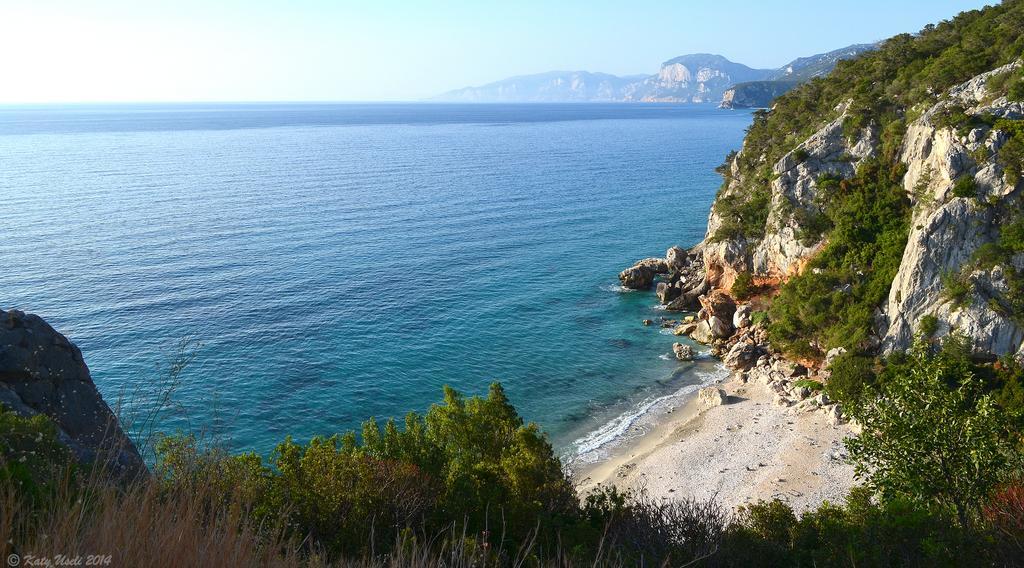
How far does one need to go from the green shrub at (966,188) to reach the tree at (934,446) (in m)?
24.9

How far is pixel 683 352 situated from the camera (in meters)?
49.6

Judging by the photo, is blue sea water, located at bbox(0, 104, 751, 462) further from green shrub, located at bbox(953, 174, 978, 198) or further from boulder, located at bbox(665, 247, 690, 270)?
green shrub, located at bbox(953, 174, 978, 198)

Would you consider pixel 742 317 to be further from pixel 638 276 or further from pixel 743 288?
pixel 638 276

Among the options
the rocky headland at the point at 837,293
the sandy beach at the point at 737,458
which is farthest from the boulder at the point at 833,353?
the sandy beach at the point at 737,458

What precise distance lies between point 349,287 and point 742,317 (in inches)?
1283

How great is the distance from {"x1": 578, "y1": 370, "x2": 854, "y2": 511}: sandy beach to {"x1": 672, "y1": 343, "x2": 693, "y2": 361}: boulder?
6.56 meters

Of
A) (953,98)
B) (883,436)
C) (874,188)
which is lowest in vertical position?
(883,436)

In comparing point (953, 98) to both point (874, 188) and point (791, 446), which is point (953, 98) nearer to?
point (874, 188)

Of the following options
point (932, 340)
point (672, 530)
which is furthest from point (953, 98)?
point (672, 530)

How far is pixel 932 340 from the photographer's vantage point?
39.5 meters

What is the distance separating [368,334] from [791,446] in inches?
1161

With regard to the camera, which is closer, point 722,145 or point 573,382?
point 573,382

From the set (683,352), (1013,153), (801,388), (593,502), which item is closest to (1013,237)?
(1013,153)

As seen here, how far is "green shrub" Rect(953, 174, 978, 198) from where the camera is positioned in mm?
40531
